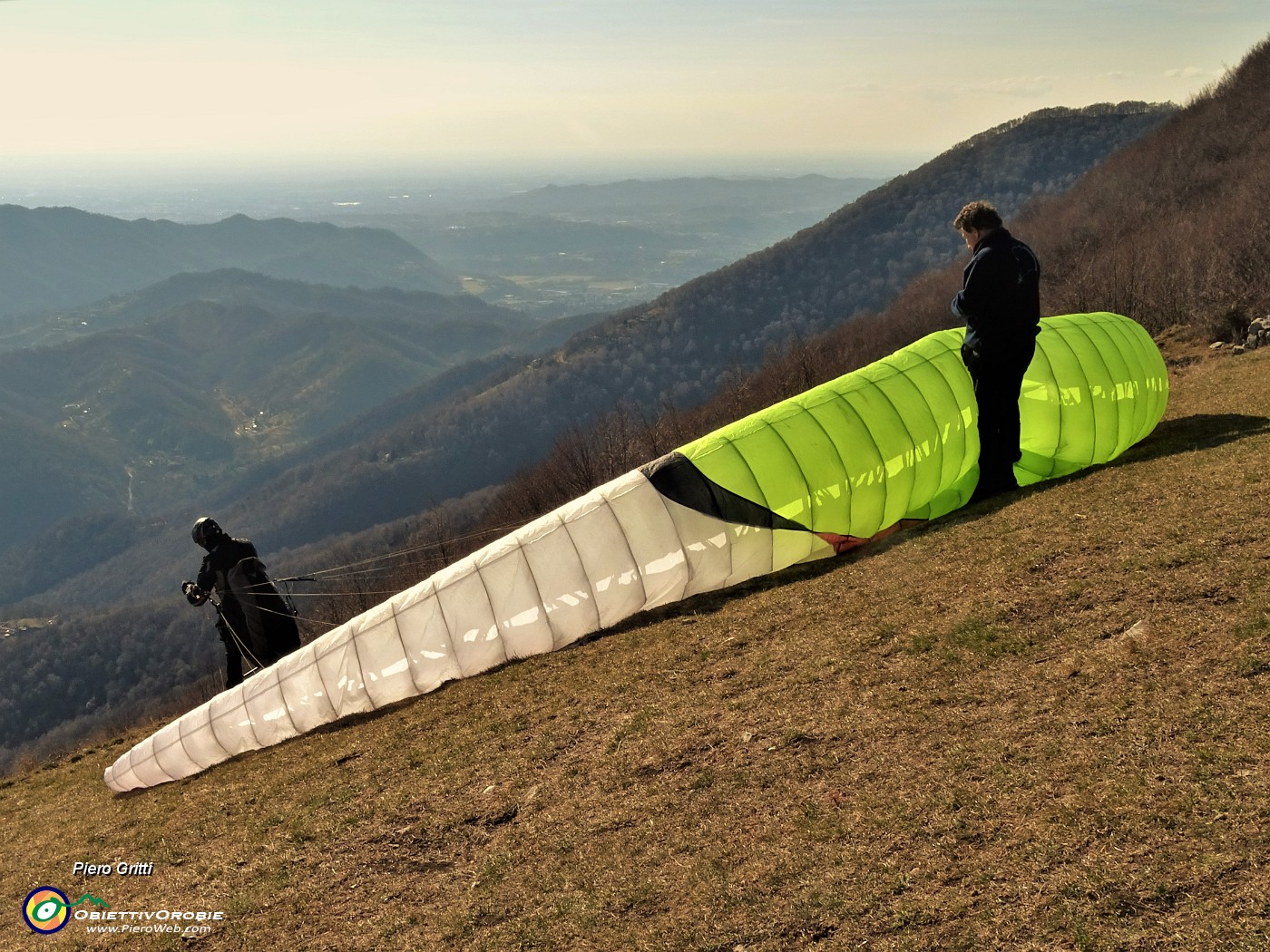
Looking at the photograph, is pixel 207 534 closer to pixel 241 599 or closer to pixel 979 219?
pixel 241 599

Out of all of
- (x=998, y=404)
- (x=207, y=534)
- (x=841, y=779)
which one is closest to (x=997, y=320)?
(x=998, y=404)

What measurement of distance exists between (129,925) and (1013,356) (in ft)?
55.4

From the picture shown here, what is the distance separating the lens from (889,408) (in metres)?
15.9

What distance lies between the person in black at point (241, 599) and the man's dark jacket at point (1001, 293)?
16.9 meters

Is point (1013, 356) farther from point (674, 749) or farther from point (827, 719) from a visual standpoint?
point (674, 749)

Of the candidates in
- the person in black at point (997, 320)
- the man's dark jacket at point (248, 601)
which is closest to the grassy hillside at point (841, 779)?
the person in black at point (997, 320)

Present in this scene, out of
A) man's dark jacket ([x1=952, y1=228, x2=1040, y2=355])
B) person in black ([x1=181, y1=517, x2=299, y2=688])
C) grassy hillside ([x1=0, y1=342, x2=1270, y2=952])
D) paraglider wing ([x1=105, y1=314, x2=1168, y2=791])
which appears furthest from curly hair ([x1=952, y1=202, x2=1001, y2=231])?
person in black ([x1=181, y1=517, x2=299, y2=688])

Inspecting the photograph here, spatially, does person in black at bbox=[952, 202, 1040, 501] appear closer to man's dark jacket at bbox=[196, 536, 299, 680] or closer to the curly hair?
the curly hair

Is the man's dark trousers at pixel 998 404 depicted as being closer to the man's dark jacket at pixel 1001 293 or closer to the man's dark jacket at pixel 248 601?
the man's dark jacket at pixel 1001 293

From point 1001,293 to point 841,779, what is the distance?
9.54m

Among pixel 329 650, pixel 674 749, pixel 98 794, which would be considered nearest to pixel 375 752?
pixel 329 650

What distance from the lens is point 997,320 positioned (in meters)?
14.2

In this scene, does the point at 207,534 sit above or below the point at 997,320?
below

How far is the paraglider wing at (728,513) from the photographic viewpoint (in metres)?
15.4
